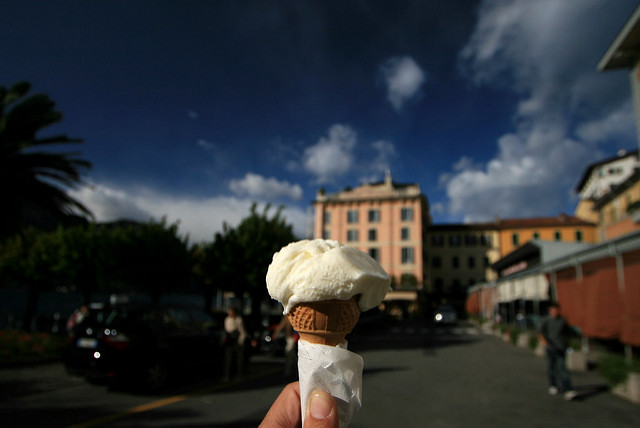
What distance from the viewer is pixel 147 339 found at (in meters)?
7.22

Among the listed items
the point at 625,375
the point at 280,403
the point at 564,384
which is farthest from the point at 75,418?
the point at 625,375

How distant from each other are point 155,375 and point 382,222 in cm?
4267

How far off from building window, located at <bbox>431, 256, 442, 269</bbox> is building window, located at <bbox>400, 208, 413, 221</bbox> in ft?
38.5

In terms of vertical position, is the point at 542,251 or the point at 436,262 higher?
the point at 436,262

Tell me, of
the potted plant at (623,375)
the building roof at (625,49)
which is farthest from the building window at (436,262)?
the potted plant at (623,375)

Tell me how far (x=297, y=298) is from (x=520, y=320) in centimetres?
2480

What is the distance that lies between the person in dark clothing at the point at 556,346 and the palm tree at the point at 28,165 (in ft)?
32.4

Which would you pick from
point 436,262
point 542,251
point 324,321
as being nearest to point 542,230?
point 436,262

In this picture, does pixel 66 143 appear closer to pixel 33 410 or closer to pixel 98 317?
pixel 98 317

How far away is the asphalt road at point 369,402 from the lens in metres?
5.47

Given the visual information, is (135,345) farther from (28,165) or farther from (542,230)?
(542,230)

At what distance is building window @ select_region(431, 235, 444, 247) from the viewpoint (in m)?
56.4

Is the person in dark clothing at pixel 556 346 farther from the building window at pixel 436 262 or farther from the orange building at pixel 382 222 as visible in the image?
the building window at pixel 436 262

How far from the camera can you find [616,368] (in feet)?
23.7
